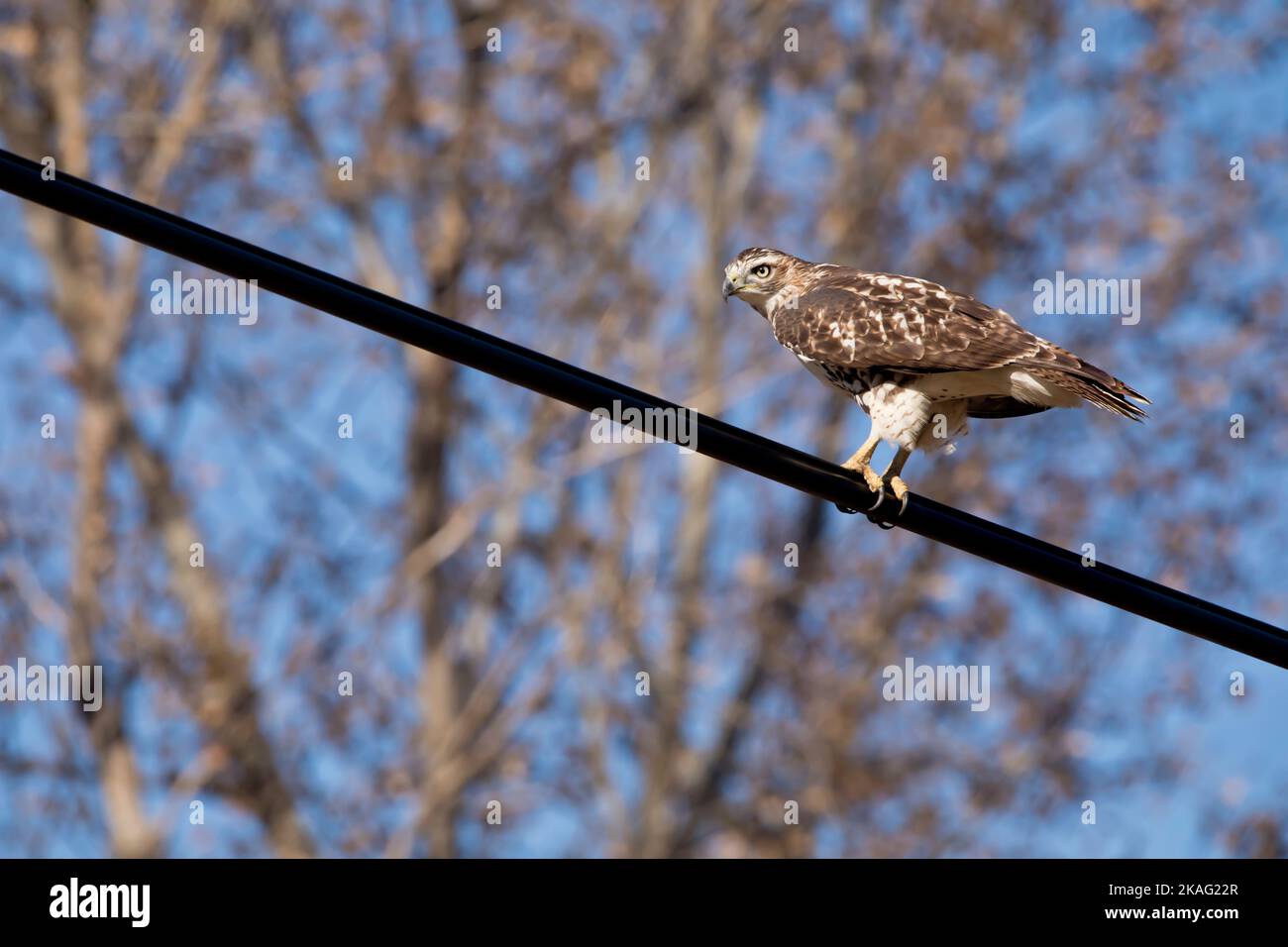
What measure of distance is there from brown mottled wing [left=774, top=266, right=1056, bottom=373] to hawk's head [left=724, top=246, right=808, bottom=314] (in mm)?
639

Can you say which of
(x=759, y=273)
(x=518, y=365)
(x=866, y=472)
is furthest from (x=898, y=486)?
(x=518, y=365)

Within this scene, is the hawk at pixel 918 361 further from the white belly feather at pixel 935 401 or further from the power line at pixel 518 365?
the power line at pixel 518 365

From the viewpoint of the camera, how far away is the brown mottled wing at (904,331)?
6535 millimetres

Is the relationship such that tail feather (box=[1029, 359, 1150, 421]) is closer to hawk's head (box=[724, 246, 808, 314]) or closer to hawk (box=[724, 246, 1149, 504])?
hawk (box=[724, 246, 1149, 504])

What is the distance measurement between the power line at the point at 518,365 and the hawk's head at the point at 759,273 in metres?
3.75

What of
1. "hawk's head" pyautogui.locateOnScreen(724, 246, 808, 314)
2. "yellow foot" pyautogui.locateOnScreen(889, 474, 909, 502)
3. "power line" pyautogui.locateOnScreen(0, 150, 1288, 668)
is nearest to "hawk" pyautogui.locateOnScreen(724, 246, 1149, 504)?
"yellow foot" pyautogui.locateOnScreen(889, 474, 909, 502)

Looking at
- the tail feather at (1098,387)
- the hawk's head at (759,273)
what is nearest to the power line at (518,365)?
the tail feather at (1098,387)

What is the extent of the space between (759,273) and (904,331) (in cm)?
153

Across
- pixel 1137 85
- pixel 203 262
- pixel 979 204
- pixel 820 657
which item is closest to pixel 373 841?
pixel 820 657

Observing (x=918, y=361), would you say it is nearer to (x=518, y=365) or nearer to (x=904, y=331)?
(x=904, y=331)

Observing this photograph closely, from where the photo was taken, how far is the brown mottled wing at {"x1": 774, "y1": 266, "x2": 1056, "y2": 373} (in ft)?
21.4

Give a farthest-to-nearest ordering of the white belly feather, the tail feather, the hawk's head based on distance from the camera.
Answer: the hawk's head
the white belly feather
the tail feather

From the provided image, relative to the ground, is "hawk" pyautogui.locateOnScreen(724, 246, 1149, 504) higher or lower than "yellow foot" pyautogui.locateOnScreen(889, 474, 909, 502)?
higher

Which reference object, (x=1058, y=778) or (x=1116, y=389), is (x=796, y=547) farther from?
(x=1116, y=389)
